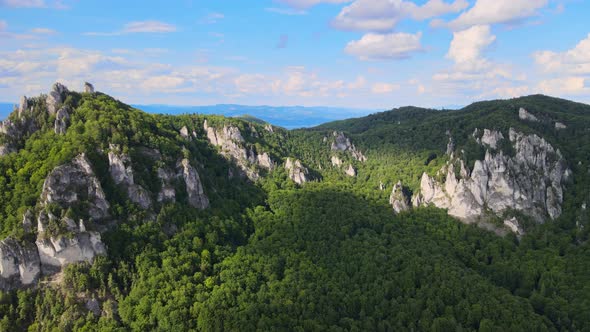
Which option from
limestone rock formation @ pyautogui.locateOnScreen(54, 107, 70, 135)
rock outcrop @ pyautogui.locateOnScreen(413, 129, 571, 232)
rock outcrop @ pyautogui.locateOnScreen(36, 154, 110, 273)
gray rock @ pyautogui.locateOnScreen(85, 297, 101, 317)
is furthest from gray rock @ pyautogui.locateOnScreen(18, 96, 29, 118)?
rock outcrop @ pyautogui.locateOnScreen(413, 129, 571, 232)

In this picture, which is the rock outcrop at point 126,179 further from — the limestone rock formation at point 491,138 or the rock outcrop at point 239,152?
the limestone rock formation at point 491,138

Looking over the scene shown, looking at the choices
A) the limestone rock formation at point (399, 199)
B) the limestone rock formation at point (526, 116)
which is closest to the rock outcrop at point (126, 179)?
the limestone rock formation at point (399, 199)

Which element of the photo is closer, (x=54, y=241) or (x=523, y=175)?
(x=54, y=241)

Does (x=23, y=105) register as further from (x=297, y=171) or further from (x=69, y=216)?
(x=297, y=171)

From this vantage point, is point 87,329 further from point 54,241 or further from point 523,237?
point 523,237

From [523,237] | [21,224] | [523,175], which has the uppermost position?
[523,175]

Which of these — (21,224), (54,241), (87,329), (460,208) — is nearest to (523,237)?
(460,208)

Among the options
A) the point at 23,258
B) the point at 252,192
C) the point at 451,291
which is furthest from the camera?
the point at 252,192
